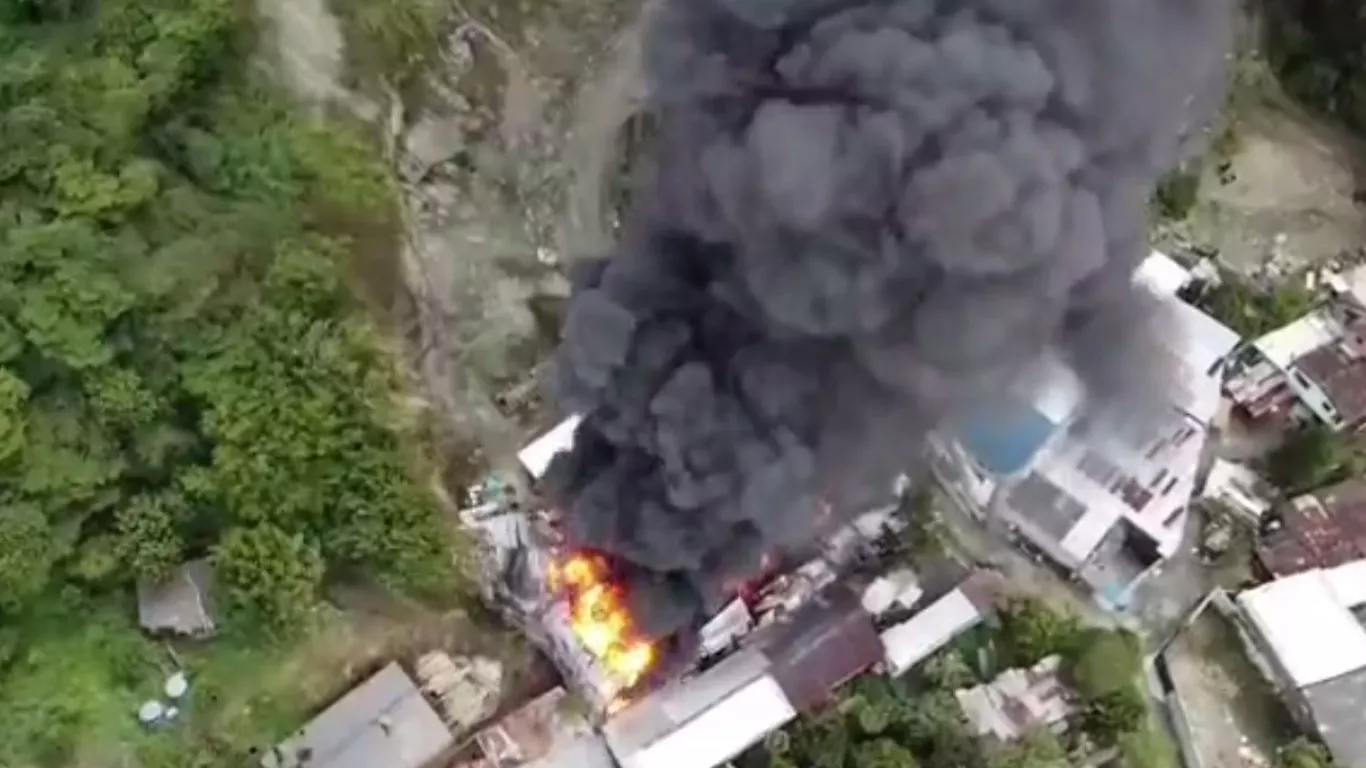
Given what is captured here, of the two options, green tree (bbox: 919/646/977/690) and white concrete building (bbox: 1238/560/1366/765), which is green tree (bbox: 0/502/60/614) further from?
white concrete building (bbox: 1238/560/1366/765)

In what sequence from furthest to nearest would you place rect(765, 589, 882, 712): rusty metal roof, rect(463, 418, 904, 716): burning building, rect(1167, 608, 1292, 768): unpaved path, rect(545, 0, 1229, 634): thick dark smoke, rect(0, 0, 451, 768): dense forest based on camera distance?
rect(1167, 608, 1292, 768): unpaved path, rect(463, 418, 904, 716): burning building, rect(765, 589, 882, 712): rusty metal roof, rect(0, 0, 451, 768): dense forest, rect(545, 0, 1229, 634): thick dark smoke

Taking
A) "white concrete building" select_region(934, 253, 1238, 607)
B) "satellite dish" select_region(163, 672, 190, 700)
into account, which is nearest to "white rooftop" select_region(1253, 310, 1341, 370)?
"white concrete building" select_region(934, 253, 1238, 607)

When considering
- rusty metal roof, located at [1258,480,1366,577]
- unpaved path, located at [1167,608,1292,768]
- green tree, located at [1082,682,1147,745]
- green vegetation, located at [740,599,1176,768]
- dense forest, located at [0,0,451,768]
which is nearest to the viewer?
dense forest, located at [0,0,451,768]

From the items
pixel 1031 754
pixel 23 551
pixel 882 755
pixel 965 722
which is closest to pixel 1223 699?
pixel 1031 754

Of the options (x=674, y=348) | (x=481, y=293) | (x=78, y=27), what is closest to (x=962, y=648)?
(x=674, y=348)

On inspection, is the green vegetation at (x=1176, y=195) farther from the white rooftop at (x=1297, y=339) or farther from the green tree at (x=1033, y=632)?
the green tree at (x=1033, y=632)

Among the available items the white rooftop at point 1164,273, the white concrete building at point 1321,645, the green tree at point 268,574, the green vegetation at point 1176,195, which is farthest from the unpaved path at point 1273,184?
the green tree at point 268,574

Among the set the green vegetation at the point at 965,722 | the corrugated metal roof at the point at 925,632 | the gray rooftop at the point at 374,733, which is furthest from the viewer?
the corrugated metal roof at the point at 925,632
